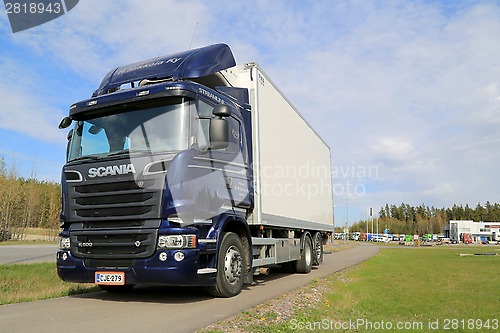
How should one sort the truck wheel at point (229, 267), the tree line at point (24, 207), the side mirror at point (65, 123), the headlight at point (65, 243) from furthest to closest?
the tree line at point (24, 207) < the side mirror at point (65, 123) < the truck wheel at point (229, 267) < the headlight at point (65, 243)

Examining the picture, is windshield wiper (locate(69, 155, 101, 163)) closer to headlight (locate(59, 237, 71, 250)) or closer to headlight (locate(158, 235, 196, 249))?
headlight (locate(59, 237, 71, 250))

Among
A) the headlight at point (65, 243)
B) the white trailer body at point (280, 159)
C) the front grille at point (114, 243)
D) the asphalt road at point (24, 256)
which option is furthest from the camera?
the asphalt road at point (24, 256)

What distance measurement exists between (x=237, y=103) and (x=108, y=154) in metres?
3.02

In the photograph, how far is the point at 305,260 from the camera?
41.7ft

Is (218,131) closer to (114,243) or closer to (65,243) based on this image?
(114,243)

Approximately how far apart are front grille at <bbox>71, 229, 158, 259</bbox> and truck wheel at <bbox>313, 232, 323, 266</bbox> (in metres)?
8.88

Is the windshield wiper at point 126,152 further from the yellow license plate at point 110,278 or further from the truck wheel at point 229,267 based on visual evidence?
the truck wheel at point 229,267

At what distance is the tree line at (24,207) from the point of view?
42750 mm

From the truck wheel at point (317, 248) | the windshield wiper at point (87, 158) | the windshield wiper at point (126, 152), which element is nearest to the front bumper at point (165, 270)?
the windshield wiper at point (126, 152)

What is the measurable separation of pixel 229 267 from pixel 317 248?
7.85m

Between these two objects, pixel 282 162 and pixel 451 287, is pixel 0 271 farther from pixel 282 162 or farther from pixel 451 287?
pixel 451 287

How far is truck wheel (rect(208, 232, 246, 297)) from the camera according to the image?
692cm

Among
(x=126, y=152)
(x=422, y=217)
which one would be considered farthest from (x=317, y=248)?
(x=422, y=217)

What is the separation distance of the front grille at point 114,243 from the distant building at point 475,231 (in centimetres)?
10239
